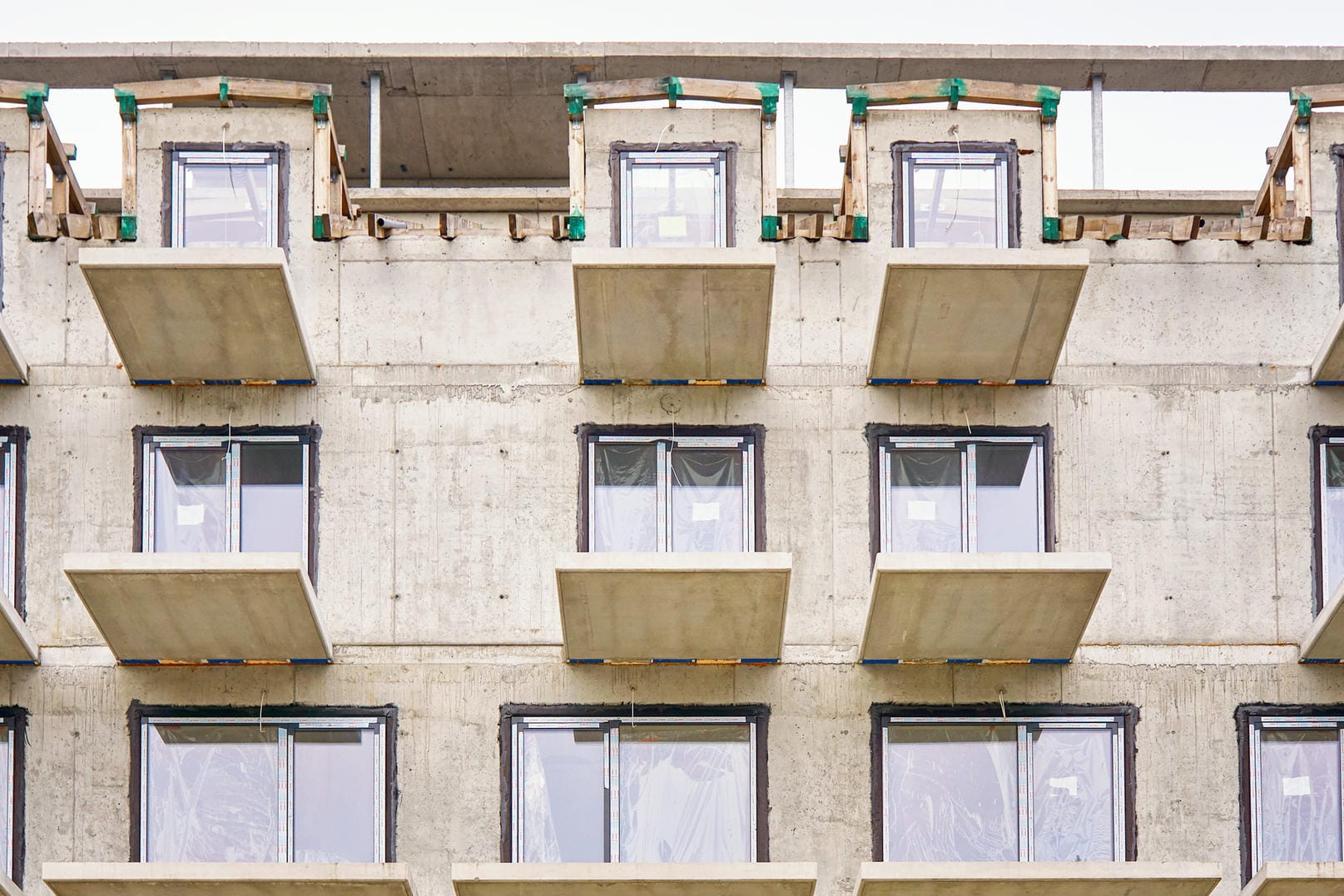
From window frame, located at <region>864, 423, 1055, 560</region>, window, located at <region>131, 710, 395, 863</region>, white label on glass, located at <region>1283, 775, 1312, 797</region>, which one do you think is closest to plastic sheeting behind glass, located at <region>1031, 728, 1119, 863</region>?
white label on glass, located at <region>1283, 775, 1312, 797</region>

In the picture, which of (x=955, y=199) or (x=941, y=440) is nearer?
(x=941, y=440)

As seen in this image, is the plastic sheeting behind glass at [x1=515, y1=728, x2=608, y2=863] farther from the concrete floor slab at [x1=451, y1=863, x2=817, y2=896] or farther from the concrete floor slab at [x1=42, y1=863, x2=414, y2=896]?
the concrete floor slab at [x1=42, y1=863, x2=414, y2=896]

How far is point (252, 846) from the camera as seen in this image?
20094 mm

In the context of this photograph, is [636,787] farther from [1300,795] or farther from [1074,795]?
[1300,795]

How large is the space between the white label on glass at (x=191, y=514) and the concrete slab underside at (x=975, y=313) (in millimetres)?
6759

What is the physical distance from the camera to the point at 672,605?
1967 cm

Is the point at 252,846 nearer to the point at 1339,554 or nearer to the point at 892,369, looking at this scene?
the point at 892,369

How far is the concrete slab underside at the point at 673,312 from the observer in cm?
1997

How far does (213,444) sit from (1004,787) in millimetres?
8461

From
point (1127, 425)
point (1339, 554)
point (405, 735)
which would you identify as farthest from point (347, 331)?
point (1339, 554)

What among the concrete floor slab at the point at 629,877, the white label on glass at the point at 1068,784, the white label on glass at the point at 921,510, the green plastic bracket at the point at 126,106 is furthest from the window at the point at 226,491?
the white label on glass at the point at 1068,784

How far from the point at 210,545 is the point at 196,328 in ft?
6.98

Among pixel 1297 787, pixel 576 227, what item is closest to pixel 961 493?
pixel 1297 787

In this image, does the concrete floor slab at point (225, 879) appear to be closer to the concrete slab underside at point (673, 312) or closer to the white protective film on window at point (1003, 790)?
the white protective film on window at point (1003, 790)
